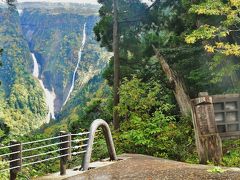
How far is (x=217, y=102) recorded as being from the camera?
11.0m

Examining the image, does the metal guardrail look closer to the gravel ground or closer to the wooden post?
the gravel ground

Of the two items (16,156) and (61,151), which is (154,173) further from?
(16,156)

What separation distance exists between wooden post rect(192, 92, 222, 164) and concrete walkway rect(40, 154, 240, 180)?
145 centimetres

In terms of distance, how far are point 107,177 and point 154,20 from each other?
1464cm

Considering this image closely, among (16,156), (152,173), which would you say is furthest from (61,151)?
(152,173)

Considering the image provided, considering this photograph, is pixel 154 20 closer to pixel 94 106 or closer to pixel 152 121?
pixel 94 106

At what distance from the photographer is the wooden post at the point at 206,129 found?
376 inches

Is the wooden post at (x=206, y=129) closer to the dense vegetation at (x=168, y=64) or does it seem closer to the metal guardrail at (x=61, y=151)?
the dense vegetation at (x=168, y=64)

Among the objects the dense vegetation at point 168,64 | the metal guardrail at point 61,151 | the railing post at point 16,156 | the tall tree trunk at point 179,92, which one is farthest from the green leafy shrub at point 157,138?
the railing post at point 16,156

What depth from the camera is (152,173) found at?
7480 mm

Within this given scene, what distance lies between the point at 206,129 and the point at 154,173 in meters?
2.61

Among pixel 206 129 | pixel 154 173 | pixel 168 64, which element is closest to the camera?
pixel 154 173

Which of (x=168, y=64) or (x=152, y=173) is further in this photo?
(x=168, y=64)

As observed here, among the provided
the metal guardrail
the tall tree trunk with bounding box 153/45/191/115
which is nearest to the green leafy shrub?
the tall tree trunk with bounding box 153/45/191/115
